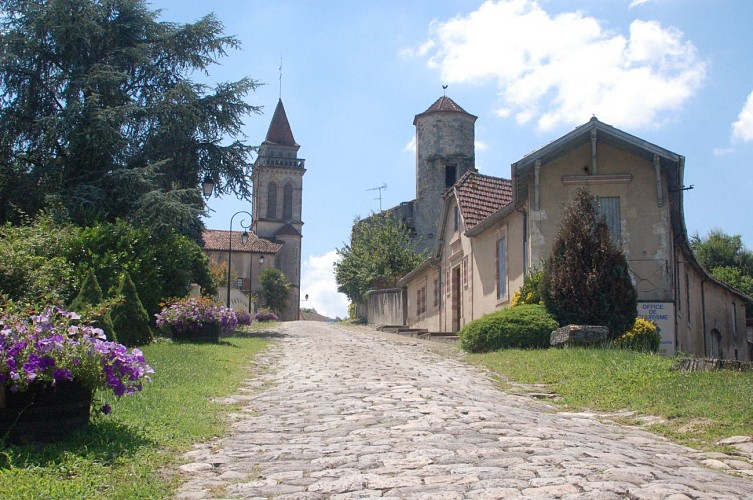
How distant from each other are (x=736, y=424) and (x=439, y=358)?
30.5 ft

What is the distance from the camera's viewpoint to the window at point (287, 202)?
326 ft

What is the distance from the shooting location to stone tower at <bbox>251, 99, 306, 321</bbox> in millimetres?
96500

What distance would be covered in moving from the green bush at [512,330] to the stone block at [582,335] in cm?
97

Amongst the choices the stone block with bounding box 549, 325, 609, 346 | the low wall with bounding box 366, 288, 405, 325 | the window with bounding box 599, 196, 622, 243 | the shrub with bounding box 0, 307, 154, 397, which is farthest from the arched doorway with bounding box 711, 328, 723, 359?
the shrub with bounding box 0, 307, 154, 397

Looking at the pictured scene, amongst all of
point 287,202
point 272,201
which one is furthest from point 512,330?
point 287,202

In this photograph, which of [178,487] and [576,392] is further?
[576,392]

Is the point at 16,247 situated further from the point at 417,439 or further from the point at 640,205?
the point at 640,205

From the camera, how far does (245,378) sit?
503 inches

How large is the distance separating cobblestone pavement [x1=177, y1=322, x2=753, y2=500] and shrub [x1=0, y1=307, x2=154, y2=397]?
977 millimetres

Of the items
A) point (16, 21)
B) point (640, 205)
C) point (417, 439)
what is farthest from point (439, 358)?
point (16, 21)

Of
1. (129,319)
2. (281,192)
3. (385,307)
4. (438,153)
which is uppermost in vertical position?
(281,192)

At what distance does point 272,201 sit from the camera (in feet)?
326

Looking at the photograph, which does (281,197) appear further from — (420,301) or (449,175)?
(420,301)

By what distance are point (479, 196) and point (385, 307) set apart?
15937mm
